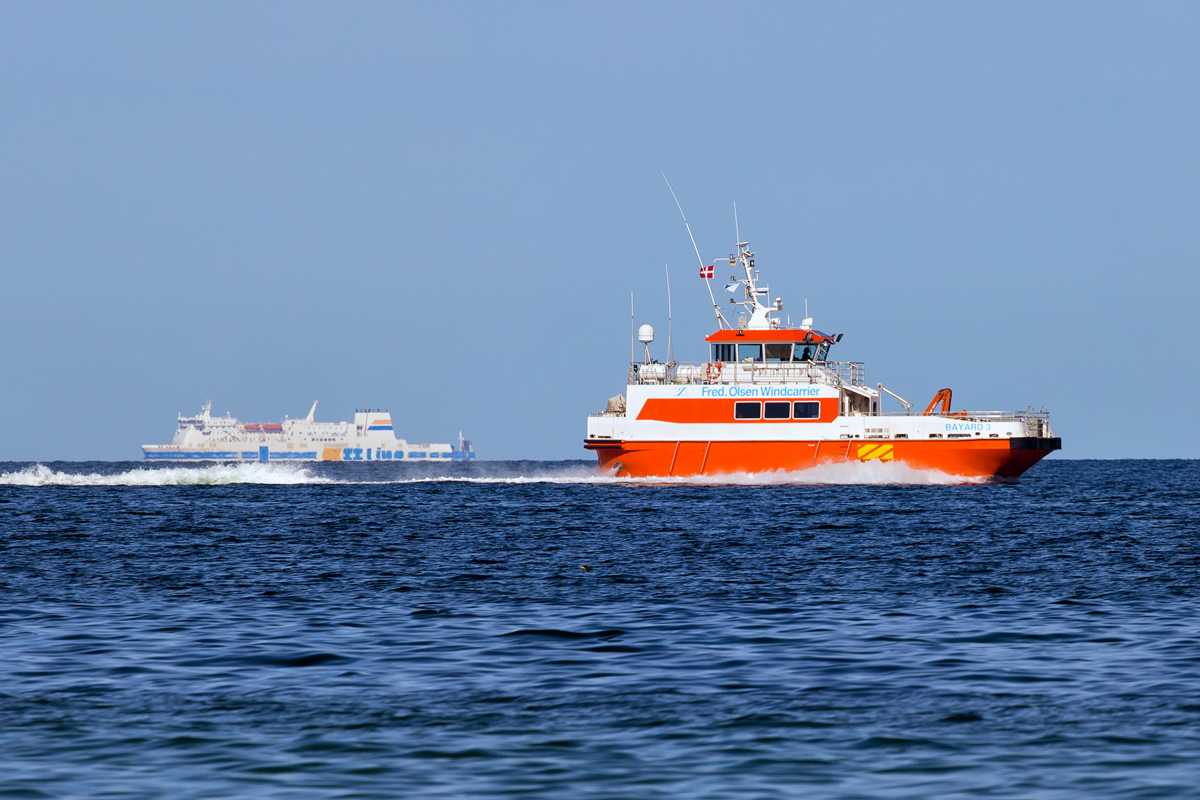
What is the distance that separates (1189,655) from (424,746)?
7.82 metres

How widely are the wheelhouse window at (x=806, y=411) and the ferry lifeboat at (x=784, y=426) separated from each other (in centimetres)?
4

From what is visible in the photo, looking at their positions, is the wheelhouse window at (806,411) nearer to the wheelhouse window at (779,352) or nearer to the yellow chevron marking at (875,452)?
the yellow chevron marking at (875,452)

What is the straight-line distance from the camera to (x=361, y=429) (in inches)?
7352

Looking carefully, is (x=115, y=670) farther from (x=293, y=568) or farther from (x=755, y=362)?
(x=755, y=362)

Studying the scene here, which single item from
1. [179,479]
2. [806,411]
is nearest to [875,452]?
[806,411]

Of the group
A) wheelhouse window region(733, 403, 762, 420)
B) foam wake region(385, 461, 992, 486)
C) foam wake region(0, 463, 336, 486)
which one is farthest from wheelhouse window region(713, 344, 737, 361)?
foam wake region(0, 463, 336, 486)

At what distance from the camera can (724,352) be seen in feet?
151

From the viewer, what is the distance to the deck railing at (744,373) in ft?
148

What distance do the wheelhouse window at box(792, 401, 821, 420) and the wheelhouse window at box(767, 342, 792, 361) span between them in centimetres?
241

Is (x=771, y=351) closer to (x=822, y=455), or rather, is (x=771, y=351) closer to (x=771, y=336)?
(x=771, y=336)

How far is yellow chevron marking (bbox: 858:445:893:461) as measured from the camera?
44062mm

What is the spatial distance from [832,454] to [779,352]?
445 cm

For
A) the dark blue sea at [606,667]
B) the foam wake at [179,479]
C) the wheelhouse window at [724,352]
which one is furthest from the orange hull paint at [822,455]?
the foam wake at [179,479]

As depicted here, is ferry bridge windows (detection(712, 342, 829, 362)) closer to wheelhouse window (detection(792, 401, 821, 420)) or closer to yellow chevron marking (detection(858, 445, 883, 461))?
wheelhouse window (detection(792, 401, 821, 420))
